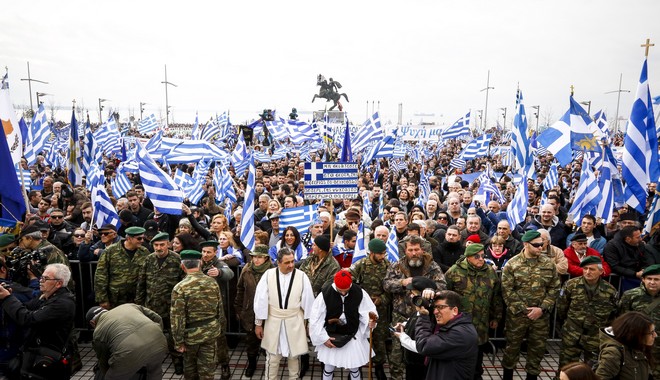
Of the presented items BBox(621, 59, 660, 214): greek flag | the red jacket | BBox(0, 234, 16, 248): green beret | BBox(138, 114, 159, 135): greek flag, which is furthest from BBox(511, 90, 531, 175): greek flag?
BBox(138, 114, 159, 135): greek flag

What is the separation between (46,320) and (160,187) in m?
3.84

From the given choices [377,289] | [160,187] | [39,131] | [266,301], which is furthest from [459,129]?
[39,131]

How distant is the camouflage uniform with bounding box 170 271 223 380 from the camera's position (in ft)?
16.3

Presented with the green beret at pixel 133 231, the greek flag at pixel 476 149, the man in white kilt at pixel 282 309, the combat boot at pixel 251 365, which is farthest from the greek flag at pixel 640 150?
the greek flag at pixel 476 149

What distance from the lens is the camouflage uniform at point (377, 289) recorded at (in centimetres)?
582

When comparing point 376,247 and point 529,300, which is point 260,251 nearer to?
point 376,247

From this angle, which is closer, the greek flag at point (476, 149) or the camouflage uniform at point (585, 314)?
the camouflage uniform at point (585, 314)

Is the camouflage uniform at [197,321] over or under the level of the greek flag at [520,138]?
under

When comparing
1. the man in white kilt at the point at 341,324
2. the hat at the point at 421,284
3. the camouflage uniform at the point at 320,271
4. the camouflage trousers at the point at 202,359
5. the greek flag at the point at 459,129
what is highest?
the greek flag at the point at 459,129

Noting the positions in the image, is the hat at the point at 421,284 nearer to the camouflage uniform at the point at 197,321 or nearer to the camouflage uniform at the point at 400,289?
the camouflage uniform at the point at 400,289

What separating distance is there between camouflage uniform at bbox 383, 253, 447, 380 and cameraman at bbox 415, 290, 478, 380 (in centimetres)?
142

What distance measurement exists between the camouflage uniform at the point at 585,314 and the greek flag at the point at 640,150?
3.03 meters

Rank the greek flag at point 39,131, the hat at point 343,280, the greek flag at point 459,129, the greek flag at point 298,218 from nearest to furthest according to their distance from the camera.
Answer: the hat at point 343,280, the greek flag at point 298,218, the greek flag at point 39,131, the greek flag at point 459,129

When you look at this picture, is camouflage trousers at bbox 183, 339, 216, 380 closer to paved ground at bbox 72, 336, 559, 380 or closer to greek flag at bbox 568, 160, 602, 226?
paved ground at bbox 72, 336, 559, 380
